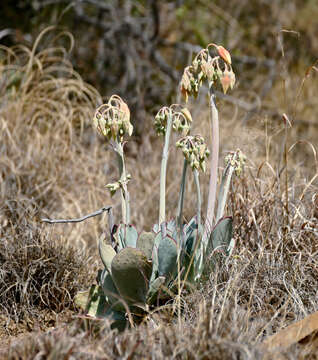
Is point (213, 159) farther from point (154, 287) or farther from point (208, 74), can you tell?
point (154, 287)

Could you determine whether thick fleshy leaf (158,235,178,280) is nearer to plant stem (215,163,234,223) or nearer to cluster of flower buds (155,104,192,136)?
plant stem (215,163,234,223)

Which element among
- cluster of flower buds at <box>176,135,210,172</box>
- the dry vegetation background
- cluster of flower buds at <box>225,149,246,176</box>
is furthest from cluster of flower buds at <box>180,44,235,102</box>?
the dry vegetation background

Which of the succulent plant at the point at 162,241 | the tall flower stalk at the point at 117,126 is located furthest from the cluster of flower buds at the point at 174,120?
the tall flower stalk at the point at 117,126

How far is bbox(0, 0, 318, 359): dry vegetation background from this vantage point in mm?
1583

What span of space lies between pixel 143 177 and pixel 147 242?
1707 mm

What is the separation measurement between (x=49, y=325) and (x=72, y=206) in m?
1.18

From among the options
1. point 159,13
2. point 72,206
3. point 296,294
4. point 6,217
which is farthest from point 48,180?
point 159,13

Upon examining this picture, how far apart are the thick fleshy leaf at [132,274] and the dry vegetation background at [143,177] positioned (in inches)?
4.2

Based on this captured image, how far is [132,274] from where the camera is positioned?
171cm

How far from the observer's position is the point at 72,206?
313cm

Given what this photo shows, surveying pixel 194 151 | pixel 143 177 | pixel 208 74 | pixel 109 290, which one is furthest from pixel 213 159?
pixel 143 177

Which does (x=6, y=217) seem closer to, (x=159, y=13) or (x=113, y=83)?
(x=113, y=83)

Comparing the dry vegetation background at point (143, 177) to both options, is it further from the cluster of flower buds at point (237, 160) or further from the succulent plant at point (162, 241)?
the cluster of flower buds at point (237, 160)

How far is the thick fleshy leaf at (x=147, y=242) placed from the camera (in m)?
1.79
